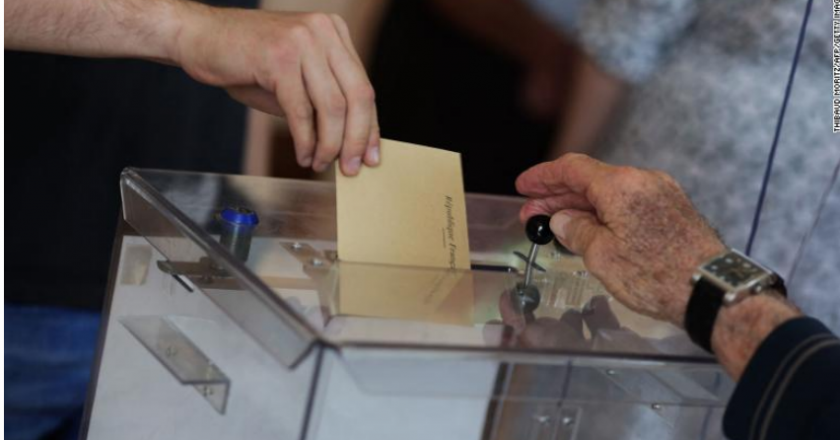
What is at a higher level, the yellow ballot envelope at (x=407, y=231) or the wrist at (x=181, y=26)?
the wrist at (x=181, y=26)

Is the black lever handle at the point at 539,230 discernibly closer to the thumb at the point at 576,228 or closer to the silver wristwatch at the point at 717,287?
the thumb at the point at 576,228

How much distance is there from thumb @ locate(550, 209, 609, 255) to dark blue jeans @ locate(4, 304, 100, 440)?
2.49 ft

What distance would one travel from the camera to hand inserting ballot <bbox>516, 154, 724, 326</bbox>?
106 cm

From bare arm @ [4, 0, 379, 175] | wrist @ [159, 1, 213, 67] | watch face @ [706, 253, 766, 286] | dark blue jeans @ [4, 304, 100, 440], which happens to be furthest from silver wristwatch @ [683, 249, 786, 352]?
dark blue jeans @ [4, 304, 100, 440]

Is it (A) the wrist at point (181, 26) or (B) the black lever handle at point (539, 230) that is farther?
(A) the wrist at point (181, 26)

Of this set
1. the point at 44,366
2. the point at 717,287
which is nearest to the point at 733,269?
the point at 717,287

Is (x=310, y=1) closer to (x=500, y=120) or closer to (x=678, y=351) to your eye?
(x=500, y=120)

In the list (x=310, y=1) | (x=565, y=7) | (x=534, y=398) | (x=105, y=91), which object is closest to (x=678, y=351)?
(x=534, y=398)

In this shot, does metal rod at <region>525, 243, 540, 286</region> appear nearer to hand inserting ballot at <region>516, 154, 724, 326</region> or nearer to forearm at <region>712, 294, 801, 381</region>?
hand inserting ballot at <region>516, 154, 724, 326</region>

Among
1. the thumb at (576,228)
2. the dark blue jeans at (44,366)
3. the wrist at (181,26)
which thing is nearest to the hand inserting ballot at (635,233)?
the thumb at (576,228)

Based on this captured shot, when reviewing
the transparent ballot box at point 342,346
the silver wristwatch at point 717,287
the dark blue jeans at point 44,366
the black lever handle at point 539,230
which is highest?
the silver wristwatch at point 717,287

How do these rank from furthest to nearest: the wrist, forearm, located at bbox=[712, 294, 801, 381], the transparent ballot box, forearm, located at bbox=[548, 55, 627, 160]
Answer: forearm, located at bbox=[548, 55, 627, 160], the wrist, forearm, located at bbox=[712, 294, 801, 381], the transparent ballot box

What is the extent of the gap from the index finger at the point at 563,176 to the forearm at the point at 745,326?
19cm

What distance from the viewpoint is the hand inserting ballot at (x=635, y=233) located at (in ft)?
3.47
